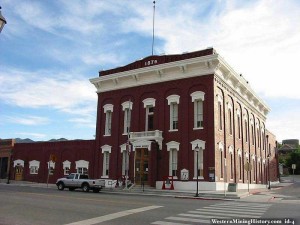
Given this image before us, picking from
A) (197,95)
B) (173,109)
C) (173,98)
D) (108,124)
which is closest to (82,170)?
(108,124)

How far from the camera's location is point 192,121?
32875mm

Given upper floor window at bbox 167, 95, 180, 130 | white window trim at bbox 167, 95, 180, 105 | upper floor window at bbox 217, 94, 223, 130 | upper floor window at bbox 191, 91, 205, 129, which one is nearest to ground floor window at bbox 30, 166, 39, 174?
upper floor window at bbox 167, 95, 180, 130

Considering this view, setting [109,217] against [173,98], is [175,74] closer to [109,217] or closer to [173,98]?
[173,98]

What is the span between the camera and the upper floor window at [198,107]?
32594 millimetres

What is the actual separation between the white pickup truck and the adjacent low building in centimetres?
428

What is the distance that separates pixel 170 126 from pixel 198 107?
3.37 meters

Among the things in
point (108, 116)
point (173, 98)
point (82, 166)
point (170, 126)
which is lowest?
point (82, 166)

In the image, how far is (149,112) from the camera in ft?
119

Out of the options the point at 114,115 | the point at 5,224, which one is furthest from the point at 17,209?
the point at 114,115

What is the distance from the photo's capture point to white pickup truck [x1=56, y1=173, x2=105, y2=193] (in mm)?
29625

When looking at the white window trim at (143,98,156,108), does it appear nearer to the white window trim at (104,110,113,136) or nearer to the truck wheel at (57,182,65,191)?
the white window trim at (104,110,113,136)

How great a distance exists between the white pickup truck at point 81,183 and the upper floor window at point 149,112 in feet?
27.4

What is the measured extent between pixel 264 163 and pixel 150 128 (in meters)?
25.3

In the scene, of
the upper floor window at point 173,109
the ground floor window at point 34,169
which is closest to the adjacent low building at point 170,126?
the upper floor window at point 173,109
